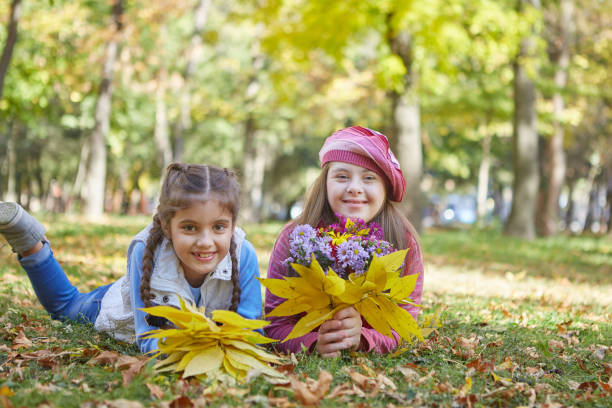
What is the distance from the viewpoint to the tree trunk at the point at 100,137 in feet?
51.3

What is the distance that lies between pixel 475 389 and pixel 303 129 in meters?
27.5

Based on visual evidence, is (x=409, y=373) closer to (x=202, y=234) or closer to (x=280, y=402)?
(x=280, y=402)

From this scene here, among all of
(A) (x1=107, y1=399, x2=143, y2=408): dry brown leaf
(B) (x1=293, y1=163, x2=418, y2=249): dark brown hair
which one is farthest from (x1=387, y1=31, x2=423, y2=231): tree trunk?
(A) (x1=107, y1=399, x2=143, y2=408): dry brown leaf

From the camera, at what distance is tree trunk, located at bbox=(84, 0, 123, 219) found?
15.6 m

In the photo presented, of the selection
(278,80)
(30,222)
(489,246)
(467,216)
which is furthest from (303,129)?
(467,216)

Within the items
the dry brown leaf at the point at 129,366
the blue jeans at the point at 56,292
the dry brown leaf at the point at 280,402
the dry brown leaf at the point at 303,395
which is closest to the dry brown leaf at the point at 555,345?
the dry brown leaf at the point at 303,395

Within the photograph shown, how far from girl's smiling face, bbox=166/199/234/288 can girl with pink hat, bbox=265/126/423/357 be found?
46 cm

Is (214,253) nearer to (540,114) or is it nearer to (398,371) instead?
(398,371)

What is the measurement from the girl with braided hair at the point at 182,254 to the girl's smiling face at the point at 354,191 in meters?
0.66

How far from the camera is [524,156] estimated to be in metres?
16.9

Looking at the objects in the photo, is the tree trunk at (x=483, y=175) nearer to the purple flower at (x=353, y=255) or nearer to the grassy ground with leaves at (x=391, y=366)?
the grassy ground with leaves at (x=391, y=366)

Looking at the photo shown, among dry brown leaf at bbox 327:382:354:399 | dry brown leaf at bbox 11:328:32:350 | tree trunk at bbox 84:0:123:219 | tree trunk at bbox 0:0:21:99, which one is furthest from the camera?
tree trunk at bbox 84:0:123:219

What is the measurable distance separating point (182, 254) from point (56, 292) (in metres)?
1.45

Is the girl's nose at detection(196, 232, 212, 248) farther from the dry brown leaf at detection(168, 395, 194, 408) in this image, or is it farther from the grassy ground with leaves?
the dry brown leaf at detection(168, 395, 194, 408)
